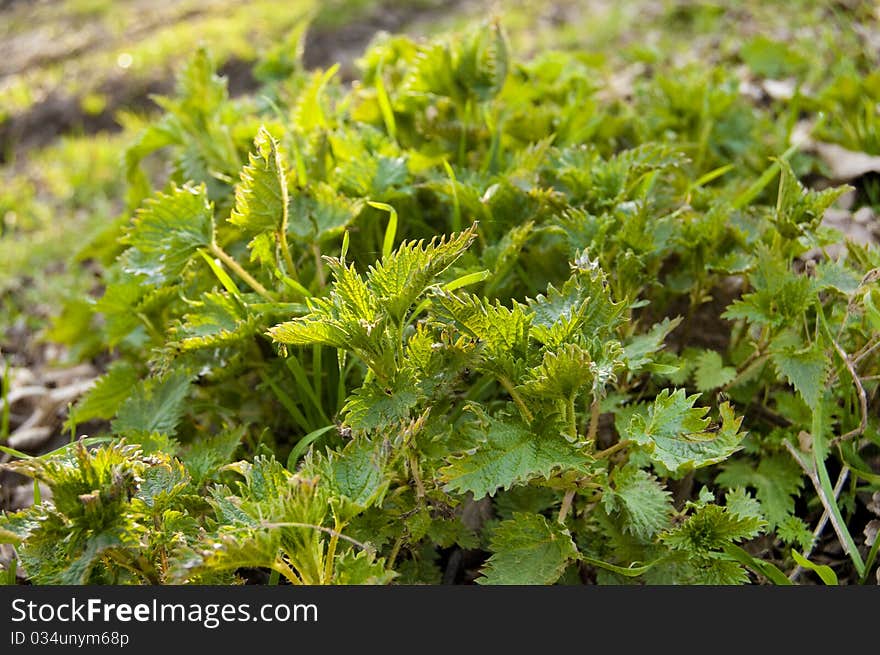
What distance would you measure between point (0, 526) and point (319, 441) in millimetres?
560

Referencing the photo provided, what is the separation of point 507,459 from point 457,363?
179 mm

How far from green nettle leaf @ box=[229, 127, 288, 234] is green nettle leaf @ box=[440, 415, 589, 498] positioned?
22.7 inches

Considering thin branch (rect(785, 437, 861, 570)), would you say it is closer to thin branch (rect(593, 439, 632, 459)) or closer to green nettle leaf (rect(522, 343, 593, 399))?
thin branch (rect(593, 439, 632, 459))

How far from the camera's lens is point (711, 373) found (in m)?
1.56

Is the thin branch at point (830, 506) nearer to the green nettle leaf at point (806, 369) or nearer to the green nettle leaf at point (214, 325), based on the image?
the green nettle leaf at point (806, 369)

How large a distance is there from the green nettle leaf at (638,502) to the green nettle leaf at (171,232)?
3.02 feet

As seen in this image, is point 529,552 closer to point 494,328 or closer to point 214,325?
point 494,328

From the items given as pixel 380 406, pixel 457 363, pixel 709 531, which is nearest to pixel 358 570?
pixel 380 406

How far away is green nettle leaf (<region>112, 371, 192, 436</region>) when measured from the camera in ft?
5.21

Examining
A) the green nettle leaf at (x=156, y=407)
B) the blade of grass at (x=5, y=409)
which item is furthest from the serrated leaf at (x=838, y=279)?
the blade of grass at (x=5, y=409)

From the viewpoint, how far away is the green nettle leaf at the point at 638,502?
1.32m

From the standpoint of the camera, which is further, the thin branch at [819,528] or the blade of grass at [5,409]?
the blade of grass at [5,409]

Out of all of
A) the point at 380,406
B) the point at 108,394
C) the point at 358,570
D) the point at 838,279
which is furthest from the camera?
the point at 108,394

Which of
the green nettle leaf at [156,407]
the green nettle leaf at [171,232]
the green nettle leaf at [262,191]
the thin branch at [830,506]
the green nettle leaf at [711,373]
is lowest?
the thin branch at [830,506]
